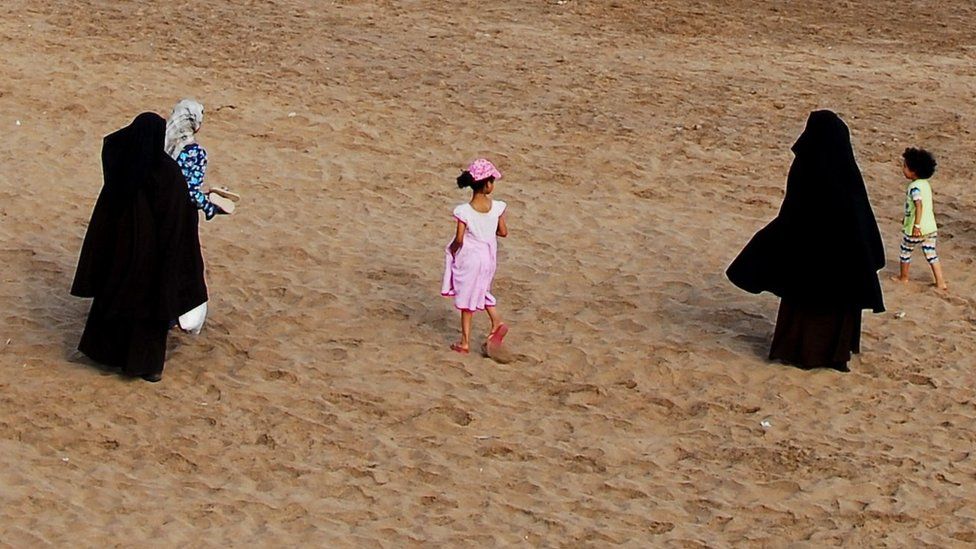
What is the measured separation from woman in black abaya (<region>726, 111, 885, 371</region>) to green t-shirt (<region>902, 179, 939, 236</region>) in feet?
4.40

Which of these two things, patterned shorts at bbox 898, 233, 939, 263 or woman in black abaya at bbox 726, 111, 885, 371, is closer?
woman in black abaya at bbox 726, 111, 885, 371

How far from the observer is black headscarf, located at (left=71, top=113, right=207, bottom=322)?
8.71 meters

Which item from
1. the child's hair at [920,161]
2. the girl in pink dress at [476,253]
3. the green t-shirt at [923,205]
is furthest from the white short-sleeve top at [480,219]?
the green t-shirt at [923,205]

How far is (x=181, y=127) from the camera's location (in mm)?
9336

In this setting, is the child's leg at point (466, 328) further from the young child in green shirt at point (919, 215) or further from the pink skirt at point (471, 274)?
the young child in green shirt at point (919, 215)

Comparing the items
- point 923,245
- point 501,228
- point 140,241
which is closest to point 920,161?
point 923,245

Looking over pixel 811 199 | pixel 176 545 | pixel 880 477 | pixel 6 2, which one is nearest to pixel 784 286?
pixel 811 199

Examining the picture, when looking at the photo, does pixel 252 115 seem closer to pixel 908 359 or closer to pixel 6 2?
pixel 6 2

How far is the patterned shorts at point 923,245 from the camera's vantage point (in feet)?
35.8

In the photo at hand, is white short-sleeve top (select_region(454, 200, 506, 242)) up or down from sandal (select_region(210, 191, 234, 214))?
up

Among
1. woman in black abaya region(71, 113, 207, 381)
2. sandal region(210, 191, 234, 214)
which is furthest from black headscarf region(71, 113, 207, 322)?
sandal region(210, 191, 234, 214)

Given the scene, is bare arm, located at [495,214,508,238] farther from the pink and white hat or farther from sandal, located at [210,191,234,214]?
sandal, located at [210,191,234,214]

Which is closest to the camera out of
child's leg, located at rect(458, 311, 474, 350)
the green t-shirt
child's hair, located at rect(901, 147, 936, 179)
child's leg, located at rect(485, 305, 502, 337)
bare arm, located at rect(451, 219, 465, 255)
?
bare arm, located at rect(451, 219, 465, 255)

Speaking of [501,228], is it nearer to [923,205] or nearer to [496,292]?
[496,292]
